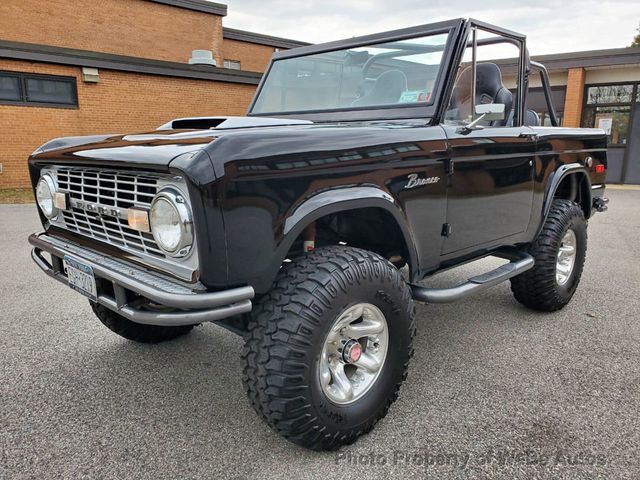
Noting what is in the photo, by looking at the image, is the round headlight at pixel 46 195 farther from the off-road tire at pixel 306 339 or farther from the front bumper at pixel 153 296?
the off-road tire at pixel 306 339

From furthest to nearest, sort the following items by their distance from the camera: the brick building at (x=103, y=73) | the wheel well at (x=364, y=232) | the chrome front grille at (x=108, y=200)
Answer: the brick building at (x=103, y=73) < the wheel well at (x=364, y=232) < the chrome front grille at (x=108, y=200)

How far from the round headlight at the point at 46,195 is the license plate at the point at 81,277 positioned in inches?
17.7

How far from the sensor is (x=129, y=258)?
214 centimetres

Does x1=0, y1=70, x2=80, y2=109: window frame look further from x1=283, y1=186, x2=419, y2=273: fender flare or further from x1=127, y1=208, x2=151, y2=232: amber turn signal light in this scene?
x1=283, y1=186, x2=419, y2=273: fender flare

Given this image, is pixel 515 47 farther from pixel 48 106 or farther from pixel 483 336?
pixel 48 106

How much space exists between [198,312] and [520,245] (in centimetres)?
269

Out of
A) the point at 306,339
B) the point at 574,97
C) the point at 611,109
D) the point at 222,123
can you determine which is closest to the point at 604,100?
the point at 611,109

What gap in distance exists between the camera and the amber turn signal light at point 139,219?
1955 mm

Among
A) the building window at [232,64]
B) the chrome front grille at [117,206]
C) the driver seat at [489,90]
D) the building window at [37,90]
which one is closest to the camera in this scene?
the chrome front grille at [117,206]

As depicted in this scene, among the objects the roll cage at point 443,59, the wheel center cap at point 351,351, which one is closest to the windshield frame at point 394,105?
the roll cage at point 443,59

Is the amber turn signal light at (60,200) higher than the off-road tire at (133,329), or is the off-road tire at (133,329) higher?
the amber turn signal light at (60,200)

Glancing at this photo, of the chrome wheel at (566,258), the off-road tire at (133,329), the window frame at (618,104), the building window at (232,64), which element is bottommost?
the off-road tire at (133,329)

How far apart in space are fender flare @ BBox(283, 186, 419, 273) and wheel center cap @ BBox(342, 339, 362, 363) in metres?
0.58

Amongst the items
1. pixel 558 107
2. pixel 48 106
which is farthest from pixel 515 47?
pixel 558 107
